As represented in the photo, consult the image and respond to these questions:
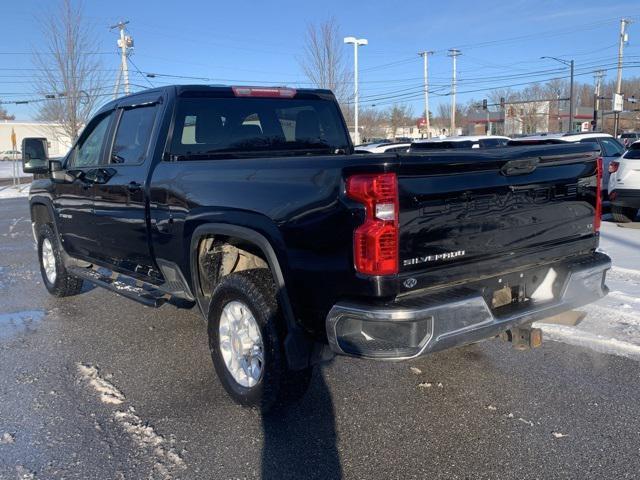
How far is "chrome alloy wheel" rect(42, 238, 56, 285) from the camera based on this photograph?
6609mm

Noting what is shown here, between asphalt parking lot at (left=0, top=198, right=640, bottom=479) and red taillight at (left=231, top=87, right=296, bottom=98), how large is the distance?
6.96 feet

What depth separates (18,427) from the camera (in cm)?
350

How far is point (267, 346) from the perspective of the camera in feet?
11.1

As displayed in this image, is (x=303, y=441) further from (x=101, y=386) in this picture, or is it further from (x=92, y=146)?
(x=92, y=146)

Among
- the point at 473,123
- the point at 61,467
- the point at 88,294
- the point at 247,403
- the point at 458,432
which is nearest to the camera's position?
the point at 61,467

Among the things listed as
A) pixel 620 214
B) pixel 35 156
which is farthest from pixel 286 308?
pixel 620 214

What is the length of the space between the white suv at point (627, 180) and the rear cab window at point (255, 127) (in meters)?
7.05

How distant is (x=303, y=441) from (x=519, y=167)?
1.95 m

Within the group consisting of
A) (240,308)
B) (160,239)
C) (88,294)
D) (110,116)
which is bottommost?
(88,294)

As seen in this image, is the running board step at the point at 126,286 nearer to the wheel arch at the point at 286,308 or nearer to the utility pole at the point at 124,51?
the wheel arch at the point at 286,308

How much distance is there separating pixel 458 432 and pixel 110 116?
13.2 ft

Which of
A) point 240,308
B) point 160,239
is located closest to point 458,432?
point 240,308

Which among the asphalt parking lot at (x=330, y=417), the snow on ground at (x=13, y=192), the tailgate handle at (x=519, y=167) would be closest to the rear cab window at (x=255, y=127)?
the asphalt parking lot at (x=330, y=417)

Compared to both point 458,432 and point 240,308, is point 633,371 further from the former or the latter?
point 240,308
